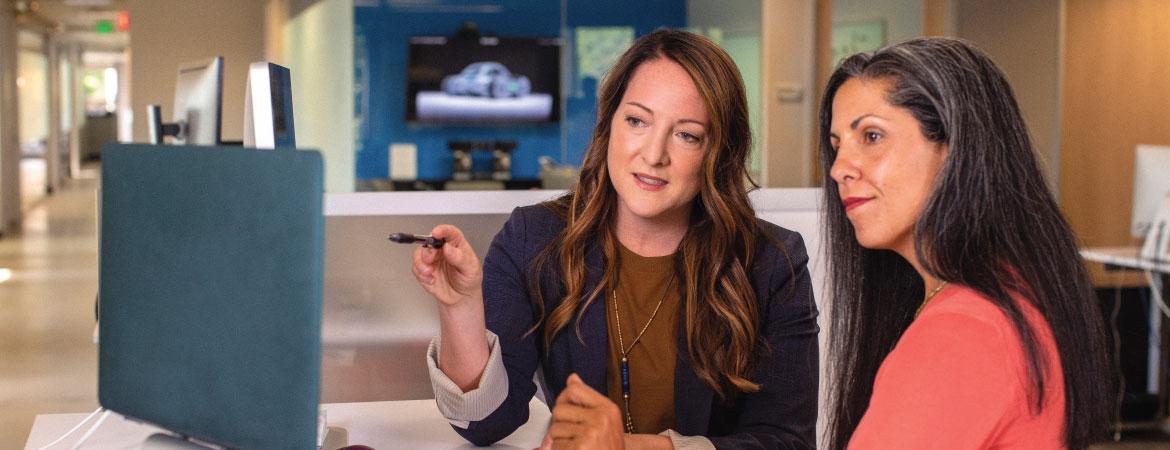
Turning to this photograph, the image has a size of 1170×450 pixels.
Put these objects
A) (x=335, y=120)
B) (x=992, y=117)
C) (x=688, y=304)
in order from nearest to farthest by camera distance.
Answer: (x=992, y=117), (x=688, y=304), (x=335, y=120)

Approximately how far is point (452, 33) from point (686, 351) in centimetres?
753

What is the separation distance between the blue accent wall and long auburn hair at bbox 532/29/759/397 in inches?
279

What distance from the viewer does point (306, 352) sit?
118 cm

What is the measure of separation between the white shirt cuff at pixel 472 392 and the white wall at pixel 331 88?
7.14 m

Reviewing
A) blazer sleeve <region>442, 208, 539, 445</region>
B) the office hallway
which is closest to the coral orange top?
blazer sleeve <region>442, 208, 539, 445</region>

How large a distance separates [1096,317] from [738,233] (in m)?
0.85

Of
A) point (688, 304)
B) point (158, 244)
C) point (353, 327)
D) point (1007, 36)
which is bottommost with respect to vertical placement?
point (353, 327)

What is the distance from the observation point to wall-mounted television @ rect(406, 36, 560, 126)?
29.7ft

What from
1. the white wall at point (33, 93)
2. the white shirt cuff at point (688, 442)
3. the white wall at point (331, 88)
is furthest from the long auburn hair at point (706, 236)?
the white wall at point (33, 93)

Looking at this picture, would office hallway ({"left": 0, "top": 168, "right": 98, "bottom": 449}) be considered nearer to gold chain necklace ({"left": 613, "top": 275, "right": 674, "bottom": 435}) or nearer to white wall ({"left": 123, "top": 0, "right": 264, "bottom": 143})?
white wall ({"left": 123, "top": 0, "right": 264, "bottom": 143})

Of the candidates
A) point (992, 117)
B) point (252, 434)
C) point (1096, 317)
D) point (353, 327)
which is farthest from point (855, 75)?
point (353, 327)

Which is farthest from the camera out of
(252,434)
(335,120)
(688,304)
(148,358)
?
(335,120)

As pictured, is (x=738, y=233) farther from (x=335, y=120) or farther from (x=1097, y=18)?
(x=335, y=120)

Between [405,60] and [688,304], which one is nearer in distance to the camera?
[688,304]
